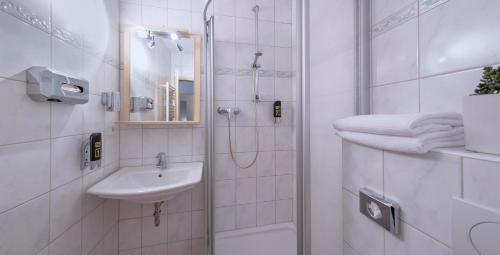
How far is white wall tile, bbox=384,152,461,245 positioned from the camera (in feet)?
1.29

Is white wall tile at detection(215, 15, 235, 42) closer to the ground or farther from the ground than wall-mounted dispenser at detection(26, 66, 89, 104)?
farther from the ground

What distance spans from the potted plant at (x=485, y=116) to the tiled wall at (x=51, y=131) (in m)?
1.28

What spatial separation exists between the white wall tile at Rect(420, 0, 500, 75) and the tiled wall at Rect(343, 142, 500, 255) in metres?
0.33

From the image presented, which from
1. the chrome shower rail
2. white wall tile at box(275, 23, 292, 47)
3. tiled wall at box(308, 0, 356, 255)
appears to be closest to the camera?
tiled wall at box(308, 0, 356, 255)

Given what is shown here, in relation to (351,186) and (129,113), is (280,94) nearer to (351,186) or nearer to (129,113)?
(351,186)

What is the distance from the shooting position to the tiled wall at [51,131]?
60 cm

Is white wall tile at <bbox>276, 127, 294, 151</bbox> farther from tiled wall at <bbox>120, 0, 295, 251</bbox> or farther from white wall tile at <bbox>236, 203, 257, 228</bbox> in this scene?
white wall tile at <bbox>236, 203, 257, 228</bbox>

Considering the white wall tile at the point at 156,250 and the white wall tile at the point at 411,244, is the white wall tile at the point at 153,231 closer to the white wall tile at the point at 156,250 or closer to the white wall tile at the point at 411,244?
the white wall tile at the point at 156,250

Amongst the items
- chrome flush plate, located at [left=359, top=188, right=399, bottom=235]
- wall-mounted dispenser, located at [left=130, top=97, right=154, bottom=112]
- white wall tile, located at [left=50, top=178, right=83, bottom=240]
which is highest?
wall-mounted dispenser, located at [left=130, top=97, right=154, bottom=112]

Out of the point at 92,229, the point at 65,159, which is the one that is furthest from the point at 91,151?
the point at 92,229

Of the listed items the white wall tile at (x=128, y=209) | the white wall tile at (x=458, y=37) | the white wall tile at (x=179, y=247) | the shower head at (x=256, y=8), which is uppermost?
the shower head at (x=256, y=8)

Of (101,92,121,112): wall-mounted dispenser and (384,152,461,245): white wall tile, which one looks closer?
(384,152,461,245): white wall tile

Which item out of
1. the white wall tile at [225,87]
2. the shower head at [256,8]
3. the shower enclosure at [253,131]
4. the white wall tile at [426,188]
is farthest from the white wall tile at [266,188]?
the shower head at [256,8]

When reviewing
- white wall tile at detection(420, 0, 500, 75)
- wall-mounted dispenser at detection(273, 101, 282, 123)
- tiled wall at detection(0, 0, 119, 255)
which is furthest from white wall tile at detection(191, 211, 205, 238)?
white wall tile at detection(420, 0, 500, 75)
